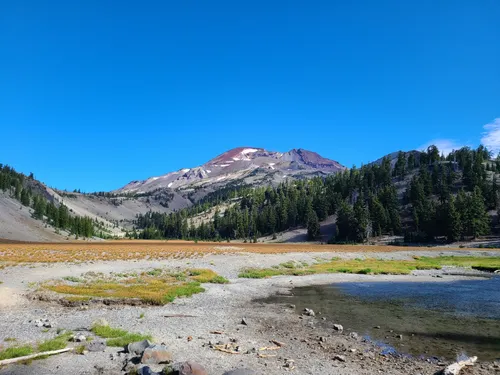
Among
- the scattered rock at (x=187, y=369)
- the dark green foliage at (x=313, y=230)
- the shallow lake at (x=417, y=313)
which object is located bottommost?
the shallow lake at (x=417, y=313)

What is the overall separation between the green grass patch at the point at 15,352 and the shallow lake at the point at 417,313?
1559 cm

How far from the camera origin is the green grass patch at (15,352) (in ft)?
43.8

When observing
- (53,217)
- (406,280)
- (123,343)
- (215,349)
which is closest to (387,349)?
(215,349)

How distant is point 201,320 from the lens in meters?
21.7

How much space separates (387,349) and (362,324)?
5076mm

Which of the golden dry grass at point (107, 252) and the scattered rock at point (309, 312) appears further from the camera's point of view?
the golden dry grass at point (107, 252)

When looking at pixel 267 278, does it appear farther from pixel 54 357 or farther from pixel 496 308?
pixel 54 357

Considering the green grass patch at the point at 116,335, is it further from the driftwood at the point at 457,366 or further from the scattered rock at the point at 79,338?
the driftwood at the point at 457,366

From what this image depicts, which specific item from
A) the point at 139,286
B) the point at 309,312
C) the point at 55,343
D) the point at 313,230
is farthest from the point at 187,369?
the point at 313,230

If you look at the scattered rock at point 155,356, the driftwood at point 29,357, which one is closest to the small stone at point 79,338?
the driftwood at point 29,357

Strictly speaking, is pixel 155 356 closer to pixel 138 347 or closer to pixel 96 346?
pixel 138 347

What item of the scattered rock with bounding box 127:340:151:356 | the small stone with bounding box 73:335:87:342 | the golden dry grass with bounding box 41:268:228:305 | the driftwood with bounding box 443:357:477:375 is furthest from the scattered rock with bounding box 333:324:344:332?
the small stone with bounding box 73:335:87:342

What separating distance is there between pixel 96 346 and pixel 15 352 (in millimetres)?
2965

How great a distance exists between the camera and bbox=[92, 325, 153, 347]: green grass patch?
51.6 ft
